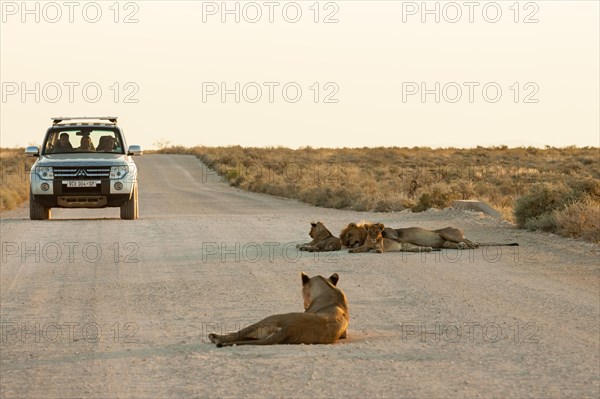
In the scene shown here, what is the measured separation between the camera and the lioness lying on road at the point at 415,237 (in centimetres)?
1814

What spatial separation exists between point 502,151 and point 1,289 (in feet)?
272

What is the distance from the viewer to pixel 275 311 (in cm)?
1202

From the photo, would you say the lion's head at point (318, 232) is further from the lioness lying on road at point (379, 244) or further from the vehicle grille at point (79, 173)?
the vehicle grille at point (79, 173)

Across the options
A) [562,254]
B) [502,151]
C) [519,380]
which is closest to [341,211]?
[562,254]

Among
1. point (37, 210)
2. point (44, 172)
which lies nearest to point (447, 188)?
point (37, 210)

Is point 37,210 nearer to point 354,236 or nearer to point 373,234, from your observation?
point 354,236

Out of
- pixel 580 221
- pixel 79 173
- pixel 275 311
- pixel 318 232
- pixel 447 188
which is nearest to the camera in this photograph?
pixel 275 311

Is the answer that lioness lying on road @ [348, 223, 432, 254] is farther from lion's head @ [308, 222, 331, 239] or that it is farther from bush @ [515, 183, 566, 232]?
bush @ [515, 183, 566, 232]

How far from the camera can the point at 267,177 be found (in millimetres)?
50875

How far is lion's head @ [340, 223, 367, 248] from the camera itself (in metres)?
18.1

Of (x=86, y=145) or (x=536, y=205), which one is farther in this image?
(x=86, y=145)

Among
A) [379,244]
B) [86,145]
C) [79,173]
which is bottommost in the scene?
[379,244]

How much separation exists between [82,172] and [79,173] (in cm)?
7

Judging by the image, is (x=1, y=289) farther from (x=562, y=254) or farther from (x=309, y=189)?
(x=309, y=189)
